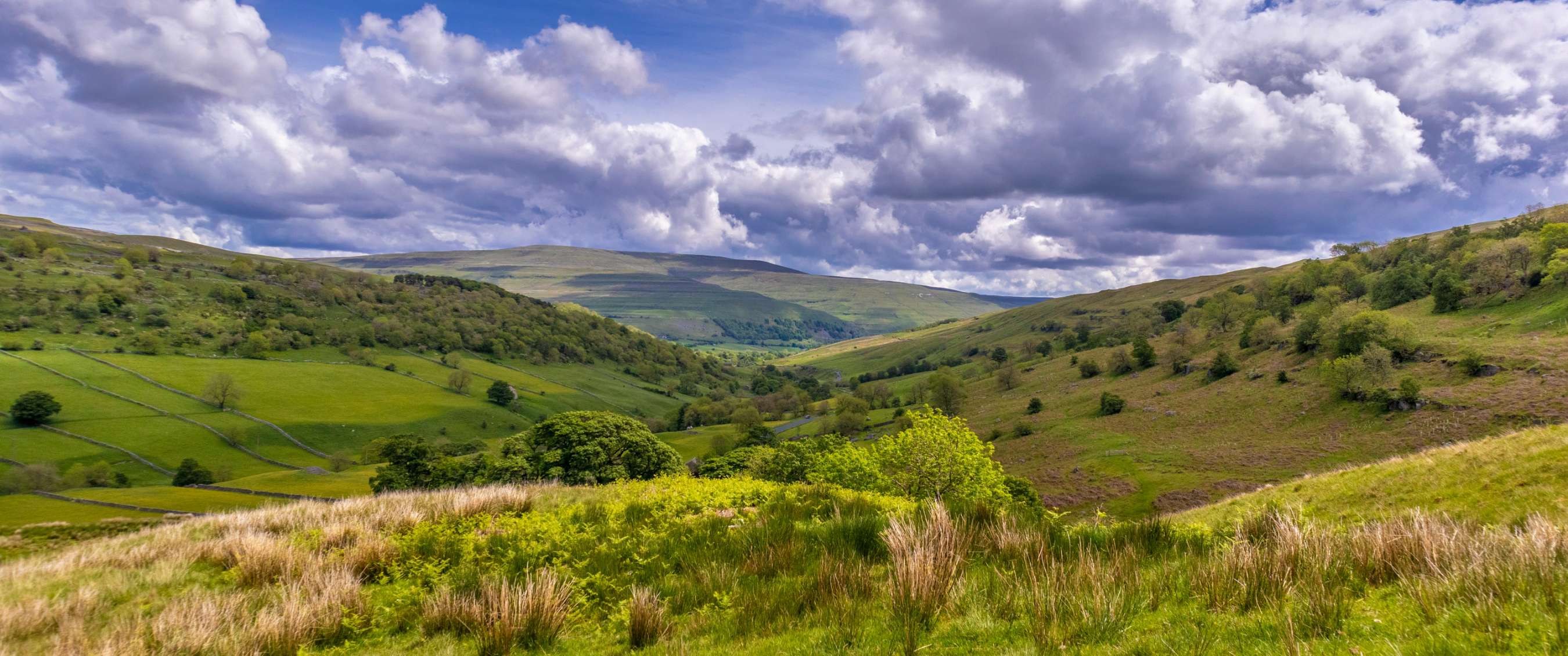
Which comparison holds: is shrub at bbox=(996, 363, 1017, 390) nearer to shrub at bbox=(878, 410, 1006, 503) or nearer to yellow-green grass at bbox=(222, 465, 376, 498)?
shrub at bbox=(878, 410, 1006, 503)

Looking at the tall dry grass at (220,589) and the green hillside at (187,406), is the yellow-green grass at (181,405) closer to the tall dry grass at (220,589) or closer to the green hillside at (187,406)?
the green hillside at (187,406)

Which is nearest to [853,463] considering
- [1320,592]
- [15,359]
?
[1320,592]

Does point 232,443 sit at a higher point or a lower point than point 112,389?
lower

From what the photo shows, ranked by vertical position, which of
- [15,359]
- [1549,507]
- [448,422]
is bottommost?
[448,422]

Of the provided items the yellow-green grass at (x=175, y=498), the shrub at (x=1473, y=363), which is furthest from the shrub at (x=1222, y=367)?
the yellow-green grass at (x=175, y=498)

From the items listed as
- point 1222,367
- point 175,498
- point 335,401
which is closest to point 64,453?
point 335,401

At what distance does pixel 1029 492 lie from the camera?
188 ft

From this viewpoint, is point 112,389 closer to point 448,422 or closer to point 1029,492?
point 448,422

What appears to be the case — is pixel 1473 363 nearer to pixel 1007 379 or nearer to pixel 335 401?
pixel 1007 379

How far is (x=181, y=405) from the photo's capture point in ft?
458

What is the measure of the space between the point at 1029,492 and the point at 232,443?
153m

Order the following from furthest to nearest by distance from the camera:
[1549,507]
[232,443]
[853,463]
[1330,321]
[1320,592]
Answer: [232,443] → [1330,321] → [853,463] → [1549,507] → [1320,592]

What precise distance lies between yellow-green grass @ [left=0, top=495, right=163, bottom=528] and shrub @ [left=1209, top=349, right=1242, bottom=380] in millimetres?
139993

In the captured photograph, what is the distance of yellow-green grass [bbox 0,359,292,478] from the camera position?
119812 millimetres
